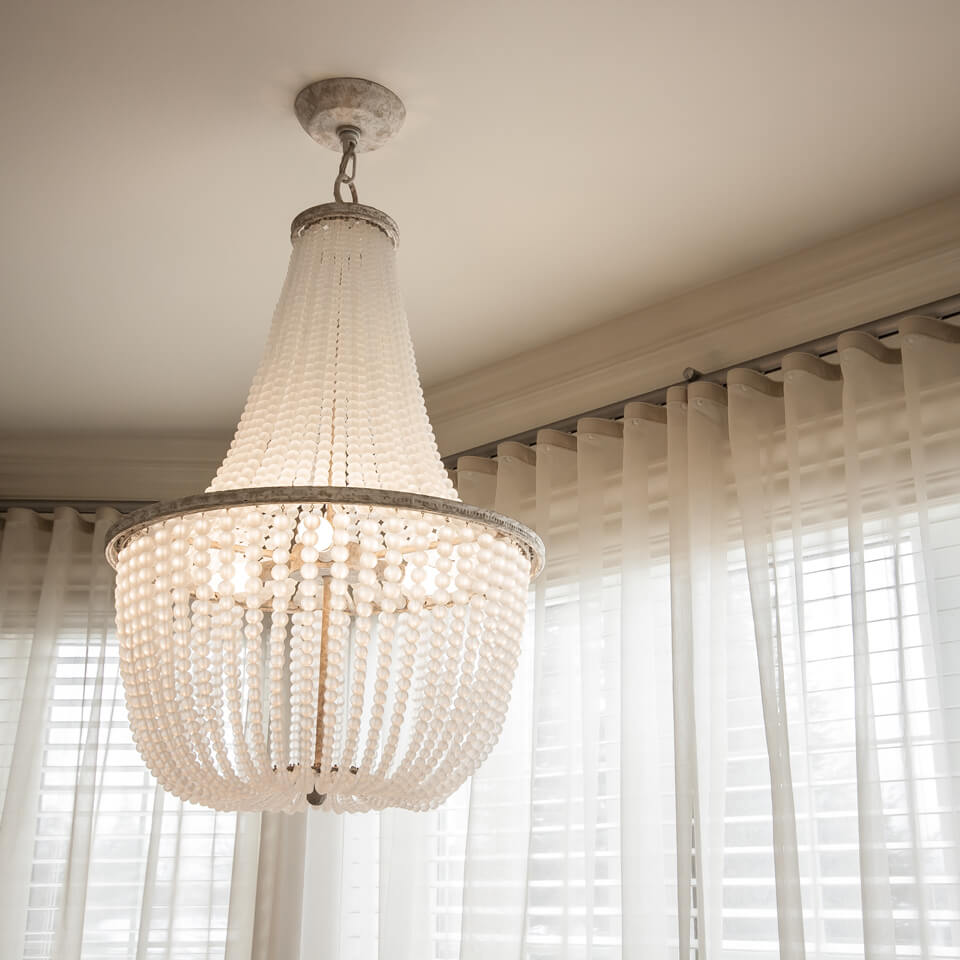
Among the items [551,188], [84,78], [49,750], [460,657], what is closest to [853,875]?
[460,657]

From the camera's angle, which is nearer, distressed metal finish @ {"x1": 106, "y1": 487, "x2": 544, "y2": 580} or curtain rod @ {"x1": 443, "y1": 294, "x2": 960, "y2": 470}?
distressed metal finish @ {"x1": 106, "y1": 487, "x2": 544, "y2": 580}

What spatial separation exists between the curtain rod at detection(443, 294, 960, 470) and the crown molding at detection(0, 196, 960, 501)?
47 millimetres

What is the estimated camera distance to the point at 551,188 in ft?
6.64

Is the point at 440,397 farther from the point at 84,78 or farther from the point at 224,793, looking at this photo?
the point at 224,793

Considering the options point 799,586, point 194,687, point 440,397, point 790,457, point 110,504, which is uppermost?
point 440,397

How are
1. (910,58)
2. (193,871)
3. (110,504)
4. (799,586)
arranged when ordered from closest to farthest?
1. (910,58)
2. (799,586)
3. (193,871)
4. (110,504)

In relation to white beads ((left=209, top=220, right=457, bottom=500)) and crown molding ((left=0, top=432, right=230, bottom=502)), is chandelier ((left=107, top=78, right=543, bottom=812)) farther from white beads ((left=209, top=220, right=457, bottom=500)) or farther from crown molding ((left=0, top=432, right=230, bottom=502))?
crown molding ((left=0, top=432, right=230, bottom=502))

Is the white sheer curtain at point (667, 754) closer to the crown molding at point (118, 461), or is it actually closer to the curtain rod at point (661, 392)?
the curtain rod at point (661, 392)

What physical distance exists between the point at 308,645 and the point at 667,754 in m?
A: 1.09

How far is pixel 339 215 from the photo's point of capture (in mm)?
1603

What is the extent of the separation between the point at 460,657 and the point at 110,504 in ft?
6.56

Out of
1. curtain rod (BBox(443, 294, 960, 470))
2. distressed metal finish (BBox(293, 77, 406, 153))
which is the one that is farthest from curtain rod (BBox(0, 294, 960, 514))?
distressed metal finish (BBox(293, 77, 406, 153))

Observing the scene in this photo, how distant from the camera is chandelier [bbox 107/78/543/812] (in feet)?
4.04

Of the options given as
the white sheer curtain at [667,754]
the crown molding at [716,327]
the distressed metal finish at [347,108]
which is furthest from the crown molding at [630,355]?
the distressed metal finish at [347,108]
